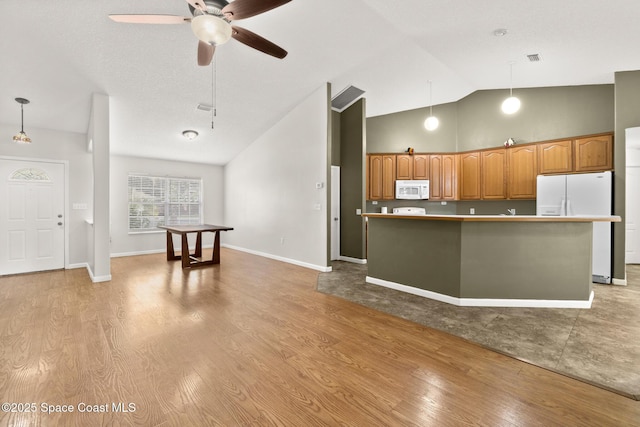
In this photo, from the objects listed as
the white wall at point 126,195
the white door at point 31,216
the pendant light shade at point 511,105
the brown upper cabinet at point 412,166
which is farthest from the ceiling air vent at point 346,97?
the white door at point 31,216

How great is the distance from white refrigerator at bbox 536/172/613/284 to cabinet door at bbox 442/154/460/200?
1712mm

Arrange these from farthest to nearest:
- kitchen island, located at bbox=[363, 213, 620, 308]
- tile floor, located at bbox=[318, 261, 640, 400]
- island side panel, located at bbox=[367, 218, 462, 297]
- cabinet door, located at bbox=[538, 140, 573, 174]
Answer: cabinet door, located at bbox=[538, 140, 573, 174], island side panel, located at bbox=[367, 218, 462, 297], kitchen island, located at bbox=[363, 213, 620, 308], tile floor, located at bbox=[318, 261, 640, 400]

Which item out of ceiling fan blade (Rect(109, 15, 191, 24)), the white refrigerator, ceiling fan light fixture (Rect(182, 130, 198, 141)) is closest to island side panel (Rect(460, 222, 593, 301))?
the white refrigerator

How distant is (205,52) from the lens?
9.13 feet

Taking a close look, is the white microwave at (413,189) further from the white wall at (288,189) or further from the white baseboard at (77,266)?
the white baseboard at (77,266)

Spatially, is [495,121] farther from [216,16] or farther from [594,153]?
[216,16]

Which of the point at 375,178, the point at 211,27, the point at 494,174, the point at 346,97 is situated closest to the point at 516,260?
the point at 494,174

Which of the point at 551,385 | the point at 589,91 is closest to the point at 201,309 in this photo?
the point at 551,385

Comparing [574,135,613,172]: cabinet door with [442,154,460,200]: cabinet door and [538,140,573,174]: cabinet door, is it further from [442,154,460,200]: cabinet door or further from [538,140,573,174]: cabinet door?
[442,154,460,200]: cabinet door

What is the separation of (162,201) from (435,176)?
6910mm

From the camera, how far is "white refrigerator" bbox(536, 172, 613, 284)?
4242mm

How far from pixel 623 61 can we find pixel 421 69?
2.67 m

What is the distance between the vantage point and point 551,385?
1819mm

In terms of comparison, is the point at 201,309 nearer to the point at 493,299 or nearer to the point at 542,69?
the point at 493,299
